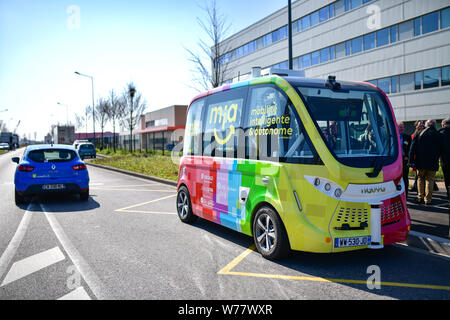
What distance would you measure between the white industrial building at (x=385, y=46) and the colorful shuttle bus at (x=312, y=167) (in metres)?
18.6

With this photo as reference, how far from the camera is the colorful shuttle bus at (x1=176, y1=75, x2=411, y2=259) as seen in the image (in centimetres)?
Result: 462

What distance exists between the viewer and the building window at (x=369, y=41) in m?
31.5

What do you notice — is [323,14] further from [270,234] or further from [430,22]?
[270,234]

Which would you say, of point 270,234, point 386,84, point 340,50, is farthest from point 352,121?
point 340,50

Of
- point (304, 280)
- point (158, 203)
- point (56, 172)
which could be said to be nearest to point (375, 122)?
point (304, 280)

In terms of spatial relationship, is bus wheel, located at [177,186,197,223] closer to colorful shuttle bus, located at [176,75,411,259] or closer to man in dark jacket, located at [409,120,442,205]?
colorful shuttle bus, located at [176,75,411,259]

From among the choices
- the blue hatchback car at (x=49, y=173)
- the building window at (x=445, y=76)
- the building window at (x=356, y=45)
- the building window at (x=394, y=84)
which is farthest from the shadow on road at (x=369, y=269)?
the building window at (x=356, y=45)

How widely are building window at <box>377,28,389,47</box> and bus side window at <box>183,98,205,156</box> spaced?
2746cm

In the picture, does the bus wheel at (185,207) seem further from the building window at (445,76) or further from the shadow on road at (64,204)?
the building window at (445,76)

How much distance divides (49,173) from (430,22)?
27160 millimetres

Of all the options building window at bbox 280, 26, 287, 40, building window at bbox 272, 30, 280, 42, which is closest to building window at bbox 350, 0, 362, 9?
building window at bbox 280, 26, 287, 40

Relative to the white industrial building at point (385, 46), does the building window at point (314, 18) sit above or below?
above

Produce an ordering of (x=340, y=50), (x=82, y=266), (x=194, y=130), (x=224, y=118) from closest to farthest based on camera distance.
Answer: (x=82, y=266) → (x=224, y=118) → (x=194, y=130) → (x=340, y=50)

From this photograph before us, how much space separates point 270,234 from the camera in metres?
5.07
